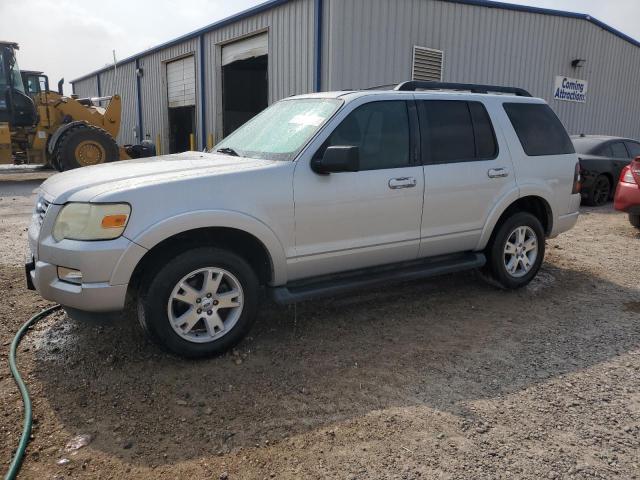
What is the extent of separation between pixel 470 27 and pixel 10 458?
42.9 feet

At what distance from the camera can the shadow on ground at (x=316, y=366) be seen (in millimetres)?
2912

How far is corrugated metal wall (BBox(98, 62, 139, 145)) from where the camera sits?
20.6m

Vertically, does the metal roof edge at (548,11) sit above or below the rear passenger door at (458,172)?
above

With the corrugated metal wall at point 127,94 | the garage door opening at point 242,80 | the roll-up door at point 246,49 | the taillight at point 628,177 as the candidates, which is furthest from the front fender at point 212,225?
the corrugated metal wall at point 127,94

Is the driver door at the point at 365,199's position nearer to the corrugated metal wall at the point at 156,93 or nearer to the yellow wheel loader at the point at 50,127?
the yellow wheel loader at the point at 50,127

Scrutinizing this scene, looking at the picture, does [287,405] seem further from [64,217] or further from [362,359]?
[64,217]

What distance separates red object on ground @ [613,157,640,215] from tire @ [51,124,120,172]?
38.5ft

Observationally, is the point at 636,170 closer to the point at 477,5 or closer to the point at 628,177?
the point at 628,177

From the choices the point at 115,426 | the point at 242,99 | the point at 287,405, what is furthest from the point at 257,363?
the point at 242,99

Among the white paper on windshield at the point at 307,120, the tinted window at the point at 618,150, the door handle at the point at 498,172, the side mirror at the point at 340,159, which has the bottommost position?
the door handle at the point at 498,172

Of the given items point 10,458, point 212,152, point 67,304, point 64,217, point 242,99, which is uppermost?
point 242,99

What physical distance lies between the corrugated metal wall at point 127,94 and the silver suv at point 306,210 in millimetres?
17891

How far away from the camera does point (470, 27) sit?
1274 centimetres

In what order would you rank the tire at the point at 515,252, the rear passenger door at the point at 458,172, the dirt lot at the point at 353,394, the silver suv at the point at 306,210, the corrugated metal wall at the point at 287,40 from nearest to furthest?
the dirt lot at the point at 353,394 → the silver suv at the point at 306,210 → the rear passenger door at the point at 458,172 → the tire at the point at 515,252 → the corrugated metal wall at the point at 287,40
